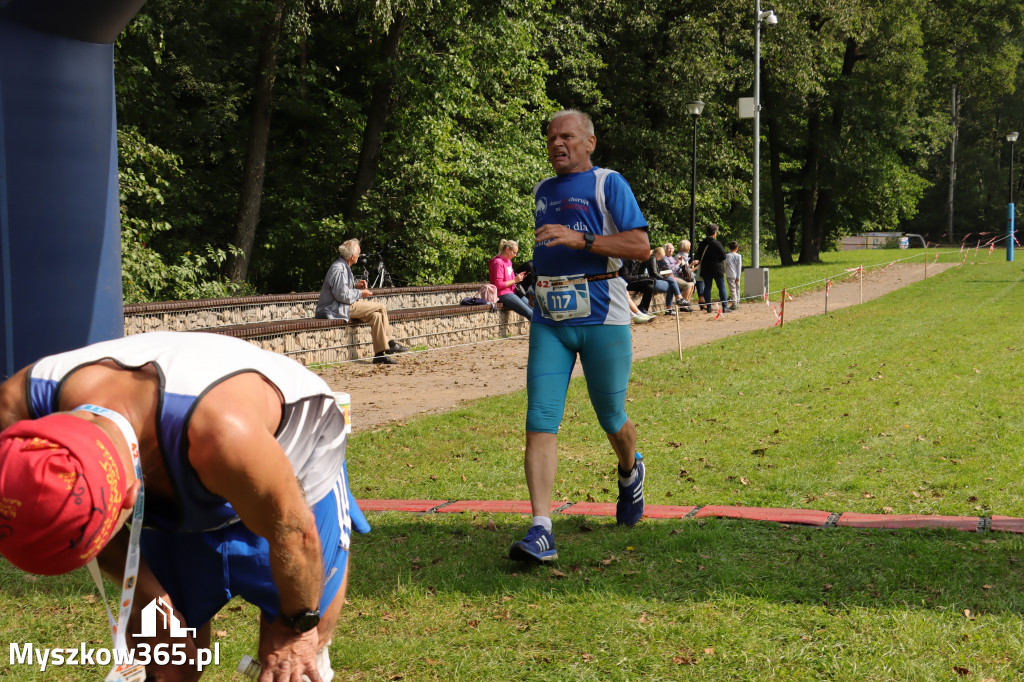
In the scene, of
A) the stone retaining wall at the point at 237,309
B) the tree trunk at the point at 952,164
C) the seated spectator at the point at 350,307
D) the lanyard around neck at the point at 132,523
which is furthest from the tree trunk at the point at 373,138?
the tree trunk at the point at 952,164

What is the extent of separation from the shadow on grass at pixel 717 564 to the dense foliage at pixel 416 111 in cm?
1182

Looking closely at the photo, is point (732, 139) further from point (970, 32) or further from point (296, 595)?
point (296, 595)

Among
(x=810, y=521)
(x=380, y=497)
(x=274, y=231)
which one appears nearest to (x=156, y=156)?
(x=274, y=231)

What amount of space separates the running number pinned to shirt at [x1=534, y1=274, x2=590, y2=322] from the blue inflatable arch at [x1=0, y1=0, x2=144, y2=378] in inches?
104

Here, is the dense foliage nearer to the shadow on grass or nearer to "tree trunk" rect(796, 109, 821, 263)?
"tree trunk" rect(796, 109, 821, 263)

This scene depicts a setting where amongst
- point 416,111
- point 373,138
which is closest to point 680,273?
point 416,111

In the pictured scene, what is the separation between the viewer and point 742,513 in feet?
17.6

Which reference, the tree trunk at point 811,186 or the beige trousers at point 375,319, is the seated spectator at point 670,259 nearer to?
the beige trousers at point 375,319

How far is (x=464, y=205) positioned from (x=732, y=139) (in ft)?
60.7

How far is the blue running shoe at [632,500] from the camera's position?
5.03 metres

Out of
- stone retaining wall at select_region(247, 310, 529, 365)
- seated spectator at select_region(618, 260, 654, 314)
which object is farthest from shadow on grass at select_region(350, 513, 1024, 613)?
seated spectator at select_region(618, 260, 654, 314)

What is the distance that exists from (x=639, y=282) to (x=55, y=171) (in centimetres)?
1496

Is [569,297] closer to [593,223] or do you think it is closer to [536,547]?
[593,223]

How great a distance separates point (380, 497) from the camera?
246 inches
